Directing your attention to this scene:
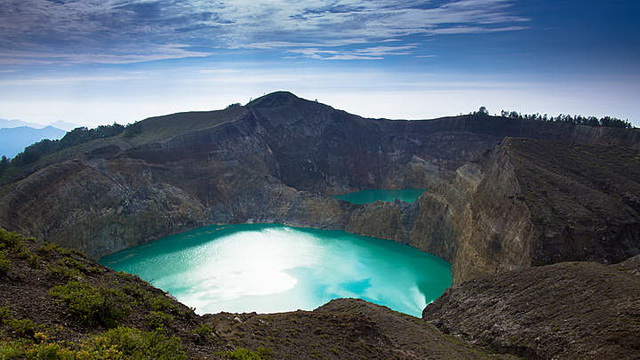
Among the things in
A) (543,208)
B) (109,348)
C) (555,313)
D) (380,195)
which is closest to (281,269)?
(543,208)

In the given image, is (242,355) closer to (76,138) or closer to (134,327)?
(134,327)

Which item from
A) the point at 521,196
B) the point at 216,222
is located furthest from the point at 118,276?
the point at 216,222

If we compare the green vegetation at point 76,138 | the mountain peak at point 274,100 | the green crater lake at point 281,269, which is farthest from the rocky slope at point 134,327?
the mountain peak at point 274,100

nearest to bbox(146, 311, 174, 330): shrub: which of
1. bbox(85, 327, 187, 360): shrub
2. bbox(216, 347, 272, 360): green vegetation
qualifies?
bbox(85, 327, 187, 360): shrub

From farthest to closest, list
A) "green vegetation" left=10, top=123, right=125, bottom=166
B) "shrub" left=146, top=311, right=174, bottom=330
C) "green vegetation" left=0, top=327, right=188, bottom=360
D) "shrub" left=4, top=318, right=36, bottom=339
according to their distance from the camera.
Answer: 1. "green vegetation" left=10, top=123, right=125, bottom=166
2. "shrub" left=146, top=311, right=174, bottom=330
3. "shrub" left=4, top=318, right=36, bottom=339
4. "green vegetation" left=0, top=327, right=188, bottom=360

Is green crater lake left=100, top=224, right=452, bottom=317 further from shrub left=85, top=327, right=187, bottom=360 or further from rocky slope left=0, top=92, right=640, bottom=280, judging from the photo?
shrub left=85, top=327, right=187, bottom=360

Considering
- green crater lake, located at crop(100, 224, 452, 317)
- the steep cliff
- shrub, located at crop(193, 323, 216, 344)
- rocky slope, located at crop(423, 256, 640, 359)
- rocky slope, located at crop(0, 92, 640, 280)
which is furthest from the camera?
green crater lake, located at crop(100, 224, 452, 317)

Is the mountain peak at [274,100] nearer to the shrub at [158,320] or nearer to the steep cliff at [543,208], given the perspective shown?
the steep cliff at [543,208]
